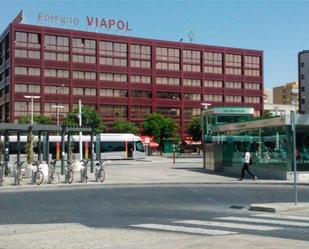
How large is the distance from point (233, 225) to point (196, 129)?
10074 centimetres

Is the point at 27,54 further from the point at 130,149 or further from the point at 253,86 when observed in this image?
the point at 253,86

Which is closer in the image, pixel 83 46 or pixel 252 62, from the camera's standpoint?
pixel 83 46

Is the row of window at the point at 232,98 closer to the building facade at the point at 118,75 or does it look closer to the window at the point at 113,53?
the building facade at the point at 118,75

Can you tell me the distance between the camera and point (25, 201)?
62.5ft

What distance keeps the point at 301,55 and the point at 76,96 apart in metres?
55.4

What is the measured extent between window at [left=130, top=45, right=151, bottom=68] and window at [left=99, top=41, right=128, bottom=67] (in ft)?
5.63

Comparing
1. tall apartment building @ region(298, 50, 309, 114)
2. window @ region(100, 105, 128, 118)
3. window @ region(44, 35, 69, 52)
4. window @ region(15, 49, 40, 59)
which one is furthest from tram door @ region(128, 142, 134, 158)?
tall apartment building @ region(298, 50, 309, 114)

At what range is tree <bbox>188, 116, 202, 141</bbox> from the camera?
369 ft

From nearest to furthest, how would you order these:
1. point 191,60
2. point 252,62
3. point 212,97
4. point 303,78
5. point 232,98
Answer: point 191,60, point 212,97, point 232,98, point 303,78, point 252,62

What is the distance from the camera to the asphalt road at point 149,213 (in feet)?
38.5

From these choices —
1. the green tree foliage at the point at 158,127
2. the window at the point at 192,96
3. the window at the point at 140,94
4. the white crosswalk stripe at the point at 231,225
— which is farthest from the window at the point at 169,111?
the white crosswalk stripe at the point at 231,225

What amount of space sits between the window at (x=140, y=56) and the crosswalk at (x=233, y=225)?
344 ft

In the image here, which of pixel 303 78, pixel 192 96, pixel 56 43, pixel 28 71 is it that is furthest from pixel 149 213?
pixel 303 78

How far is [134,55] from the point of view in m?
118
